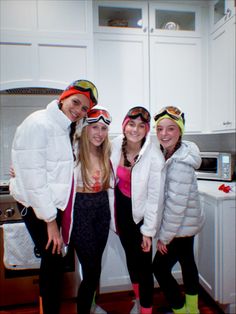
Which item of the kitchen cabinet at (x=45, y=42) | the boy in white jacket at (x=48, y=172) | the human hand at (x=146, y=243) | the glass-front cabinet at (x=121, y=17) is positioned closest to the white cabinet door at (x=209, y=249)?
the human hand at (x=146, y=243)

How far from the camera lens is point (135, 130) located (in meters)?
1.53

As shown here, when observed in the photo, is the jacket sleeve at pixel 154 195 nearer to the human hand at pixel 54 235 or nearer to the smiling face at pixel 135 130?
the smiling face at pixel 135 130

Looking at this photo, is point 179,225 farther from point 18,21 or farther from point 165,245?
point 18,21

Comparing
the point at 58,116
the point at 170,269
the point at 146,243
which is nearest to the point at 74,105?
the point at 58,116

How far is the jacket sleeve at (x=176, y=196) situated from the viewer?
56.3 inches

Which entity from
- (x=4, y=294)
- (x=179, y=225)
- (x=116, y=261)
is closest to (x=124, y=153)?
(x=179, y=225)

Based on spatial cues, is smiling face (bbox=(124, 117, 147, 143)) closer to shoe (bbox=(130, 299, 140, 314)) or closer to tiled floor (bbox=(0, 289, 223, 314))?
shoe (bbox=(130, 299, 140, 314))

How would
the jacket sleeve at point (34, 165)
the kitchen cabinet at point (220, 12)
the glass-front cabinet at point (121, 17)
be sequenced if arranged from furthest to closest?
the glass-front cabinet at point (121, 17)
the kitchen cabinet at point (220, 12)
the jacket sleeve at point (34, 165)

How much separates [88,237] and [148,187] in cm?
44

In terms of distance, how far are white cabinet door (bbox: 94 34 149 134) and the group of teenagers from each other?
67cm

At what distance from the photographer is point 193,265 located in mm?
1566

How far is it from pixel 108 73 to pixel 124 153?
901 millimetres

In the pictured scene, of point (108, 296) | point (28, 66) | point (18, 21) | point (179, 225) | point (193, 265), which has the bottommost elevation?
point (108, 296)

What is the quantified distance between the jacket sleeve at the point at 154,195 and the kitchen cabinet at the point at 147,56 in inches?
30.9
